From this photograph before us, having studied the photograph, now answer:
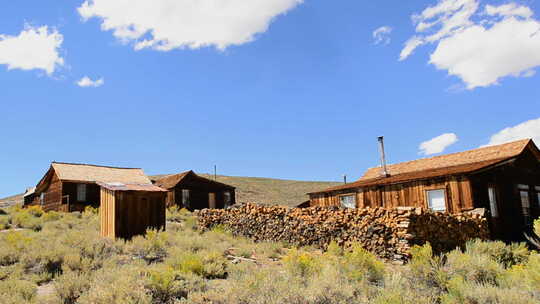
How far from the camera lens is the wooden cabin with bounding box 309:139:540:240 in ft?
54.0

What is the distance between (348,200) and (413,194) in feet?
14.1

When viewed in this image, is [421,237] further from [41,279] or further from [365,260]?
[41,279]

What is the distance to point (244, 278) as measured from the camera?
748cm

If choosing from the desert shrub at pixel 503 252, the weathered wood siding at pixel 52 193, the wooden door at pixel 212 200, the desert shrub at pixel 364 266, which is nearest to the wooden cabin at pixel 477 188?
the desert shrub at pixel 503 252

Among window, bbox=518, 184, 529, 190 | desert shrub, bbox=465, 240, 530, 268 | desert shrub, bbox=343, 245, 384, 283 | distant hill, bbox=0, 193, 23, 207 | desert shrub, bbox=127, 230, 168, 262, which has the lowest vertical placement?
desert shrub, bbox=465, 240, 530, 268

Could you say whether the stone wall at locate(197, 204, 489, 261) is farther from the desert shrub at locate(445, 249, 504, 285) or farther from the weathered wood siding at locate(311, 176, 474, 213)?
the desert shrub at locate(445, 249, 504, 285)

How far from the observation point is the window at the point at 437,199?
16.9m

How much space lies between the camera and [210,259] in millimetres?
9438

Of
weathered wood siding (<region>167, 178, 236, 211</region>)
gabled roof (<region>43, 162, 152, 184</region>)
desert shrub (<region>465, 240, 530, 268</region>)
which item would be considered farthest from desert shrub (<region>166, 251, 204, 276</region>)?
weathered wood siding (<region>167, 178, 236, 211</region>)

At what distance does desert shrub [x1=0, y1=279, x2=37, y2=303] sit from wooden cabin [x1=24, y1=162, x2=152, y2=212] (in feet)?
68.5

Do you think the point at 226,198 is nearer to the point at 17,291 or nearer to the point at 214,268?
the point at 214,268

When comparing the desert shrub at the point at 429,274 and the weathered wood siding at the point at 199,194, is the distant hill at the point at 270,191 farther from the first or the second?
the desert shrub at the point at 429,274

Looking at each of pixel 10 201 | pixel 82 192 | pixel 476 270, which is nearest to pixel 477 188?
pixel 476 270

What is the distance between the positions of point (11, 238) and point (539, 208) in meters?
23.0
